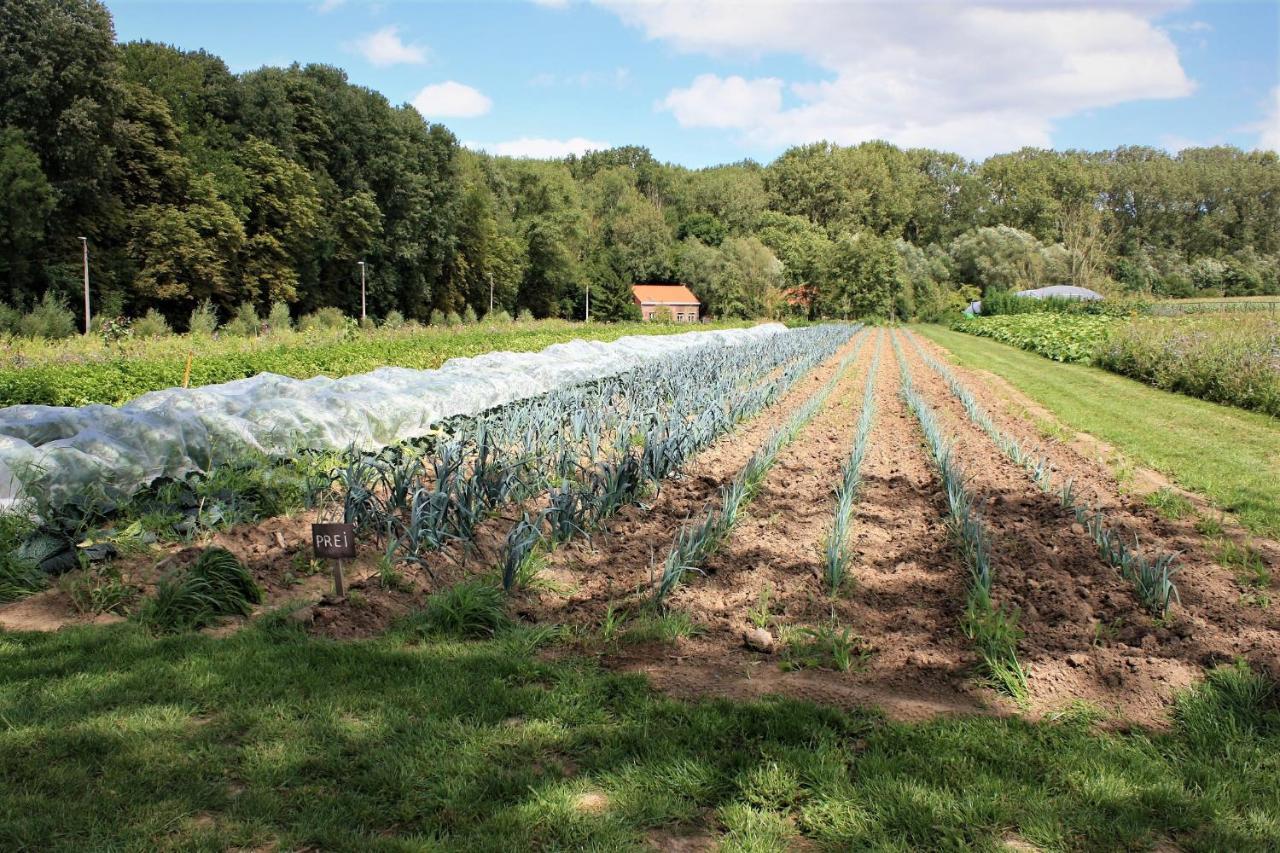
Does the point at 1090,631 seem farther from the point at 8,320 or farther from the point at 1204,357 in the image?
the point at 8,320

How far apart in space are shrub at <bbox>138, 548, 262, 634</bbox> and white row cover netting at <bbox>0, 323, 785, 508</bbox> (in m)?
1.74

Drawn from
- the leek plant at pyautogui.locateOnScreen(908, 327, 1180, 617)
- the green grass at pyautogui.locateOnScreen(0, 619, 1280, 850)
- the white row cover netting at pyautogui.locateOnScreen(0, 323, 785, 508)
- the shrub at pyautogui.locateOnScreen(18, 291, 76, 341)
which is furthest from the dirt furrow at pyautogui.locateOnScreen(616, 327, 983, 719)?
the shrub at pyautogui.locateOnScreen(18, 291, 76, 341)

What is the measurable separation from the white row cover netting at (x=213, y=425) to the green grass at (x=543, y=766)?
7.53 feet

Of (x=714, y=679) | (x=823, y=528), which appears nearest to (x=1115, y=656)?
(x=714, y=679)

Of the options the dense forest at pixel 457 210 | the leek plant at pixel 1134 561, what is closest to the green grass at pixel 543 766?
the leek plant at pixel 1134 561

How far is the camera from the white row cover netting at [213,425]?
5328 mm

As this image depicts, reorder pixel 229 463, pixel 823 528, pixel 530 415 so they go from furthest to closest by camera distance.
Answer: pixel 530 415 → pixel 229 463 → pixel 823 528

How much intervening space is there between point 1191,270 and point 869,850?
9725cm

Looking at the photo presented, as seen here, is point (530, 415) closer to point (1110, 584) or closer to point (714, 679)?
point (714, 679)

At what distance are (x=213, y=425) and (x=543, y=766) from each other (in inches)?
197

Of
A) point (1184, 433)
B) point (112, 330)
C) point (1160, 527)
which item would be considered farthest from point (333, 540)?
point (112, 330)

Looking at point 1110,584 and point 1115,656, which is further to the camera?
point 1110,584

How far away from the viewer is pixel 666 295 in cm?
7300

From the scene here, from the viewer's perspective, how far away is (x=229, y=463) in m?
6.07
